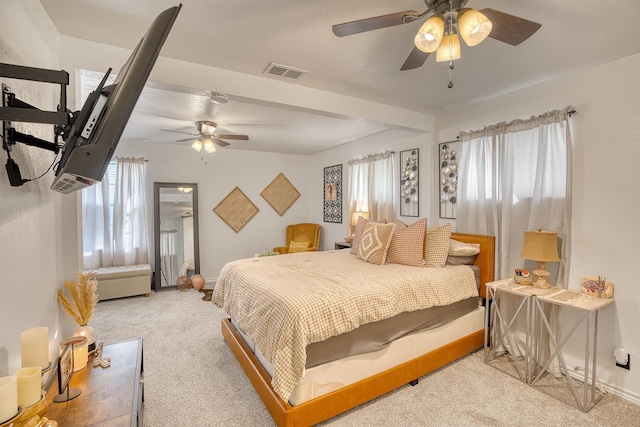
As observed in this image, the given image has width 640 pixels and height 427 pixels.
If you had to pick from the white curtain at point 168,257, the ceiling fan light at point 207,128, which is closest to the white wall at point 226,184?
the white curtain at point 168,257

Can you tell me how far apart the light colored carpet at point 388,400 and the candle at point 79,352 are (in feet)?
2.45

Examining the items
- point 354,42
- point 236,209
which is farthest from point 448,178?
point 236,209

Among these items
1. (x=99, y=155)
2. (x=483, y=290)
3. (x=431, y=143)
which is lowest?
(x=483, y=290)

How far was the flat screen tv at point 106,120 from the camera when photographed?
2.68 feet

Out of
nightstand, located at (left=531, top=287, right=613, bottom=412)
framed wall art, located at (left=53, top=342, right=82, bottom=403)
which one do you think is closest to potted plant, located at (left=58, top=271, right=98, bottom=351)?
framed wall art, located at (left=53, top=342, right=82, bottom=403)

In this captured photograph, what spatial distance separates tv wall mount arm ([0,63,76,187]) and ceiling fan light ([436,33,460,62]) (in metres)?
1.63

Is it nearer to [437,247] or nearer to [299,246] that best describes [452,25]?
[437,247]

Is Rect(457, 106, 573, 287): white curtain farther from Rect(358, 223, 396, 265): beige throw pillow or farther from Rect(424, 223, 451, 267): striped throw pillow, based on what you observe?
Rect(358, 223, 396, 265): beige throw pillow

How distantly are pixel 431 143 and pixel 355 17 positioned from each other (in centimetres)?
226

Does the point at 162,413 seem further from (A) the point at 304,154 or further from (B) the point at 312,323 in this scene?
(A) the point at 304,154

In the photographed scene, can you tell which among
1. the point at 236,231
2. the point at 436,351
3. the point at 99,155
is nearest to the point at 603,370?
the point at 436,351

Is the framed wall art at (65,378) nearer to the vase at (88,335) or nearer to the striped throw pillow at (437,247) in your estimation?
the vase at (88,335)

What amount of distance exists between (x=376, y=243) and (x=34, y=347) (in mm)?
2567

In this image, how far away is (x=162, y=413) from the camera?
2.05 meters
